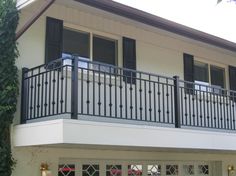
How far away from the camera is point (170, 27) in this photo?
12.2 meters

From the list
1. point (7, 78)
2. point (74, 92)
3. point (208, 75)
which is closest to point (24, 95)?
point (7, 78)

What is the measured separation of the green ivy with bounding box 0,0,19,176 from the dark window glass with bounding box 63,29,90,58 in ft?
5.24

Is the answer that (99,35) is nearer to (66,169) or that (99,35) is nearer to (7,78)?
(7,78)

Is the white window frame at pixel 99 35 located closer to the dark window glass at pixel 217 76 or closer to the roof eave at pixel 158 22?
the roof eave at pixel 158 22

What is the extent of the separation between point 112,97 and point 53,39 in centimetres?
212

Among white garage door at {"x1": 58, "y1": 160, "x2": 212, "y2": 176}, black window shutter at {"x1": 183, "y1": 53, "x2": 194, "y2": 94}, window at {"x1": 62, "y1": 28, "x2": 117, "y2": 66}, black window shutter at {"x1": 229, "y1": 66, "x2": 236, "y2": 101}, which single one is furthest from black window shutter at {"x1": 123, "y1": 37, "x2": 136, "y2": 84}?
black window shutter at {"x1": 229, "y1": 66, "x2": 236, "y2": 101}

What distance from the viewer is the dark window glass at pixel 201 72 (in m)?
14.5

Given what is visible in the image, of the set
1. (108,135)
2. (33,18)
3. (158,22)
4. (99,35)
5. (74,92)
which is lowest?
(108,135)

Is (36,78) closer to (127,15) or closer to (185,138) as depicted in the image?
(127,15)

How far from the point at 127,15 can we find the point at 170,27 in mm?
1732

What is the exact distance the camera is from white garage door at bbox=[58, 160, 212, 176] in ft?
34.5

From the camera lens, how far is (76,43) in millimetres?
11023

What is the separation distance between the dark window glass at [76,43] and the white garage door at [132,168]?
2.64 m

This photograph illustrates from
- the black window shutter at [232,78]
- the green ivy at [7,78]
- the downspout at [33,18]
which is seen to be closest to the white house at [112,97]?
the green ivy at [7,78]
